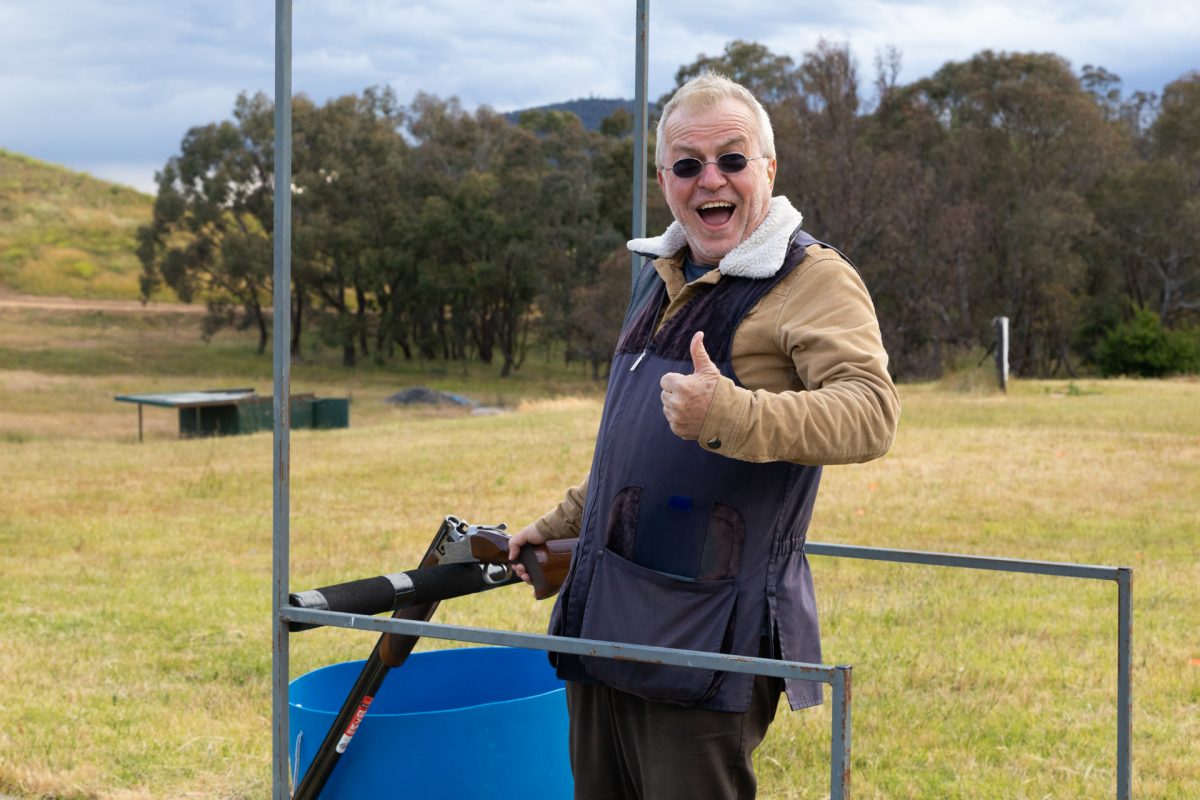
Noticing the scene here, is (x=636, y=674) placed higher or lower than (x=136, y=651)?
higher

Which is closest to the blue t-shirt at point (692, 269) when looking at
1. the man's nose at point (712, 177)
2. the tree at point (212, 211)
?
the man's nose at point (712, 177)

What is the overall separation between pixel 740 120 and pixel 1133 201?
3950 centimetres

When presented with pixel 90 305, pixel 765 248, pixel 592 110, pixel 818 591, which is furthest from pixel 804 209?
pixel 765 248

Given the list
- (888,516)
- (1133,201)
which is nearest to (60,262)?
(1133,201)

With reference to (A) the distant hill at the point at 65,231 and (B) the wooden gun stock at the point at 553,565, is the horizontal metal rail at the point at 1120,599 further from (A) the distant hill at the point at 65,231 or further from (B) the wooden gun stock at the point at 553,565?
(A) the distant hill at the point at 65,231

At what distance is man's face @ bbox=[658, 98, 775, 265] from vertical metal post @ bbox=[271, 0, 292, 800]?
601 millimetres

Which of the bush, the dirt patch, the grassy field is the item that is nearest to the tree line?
the bush

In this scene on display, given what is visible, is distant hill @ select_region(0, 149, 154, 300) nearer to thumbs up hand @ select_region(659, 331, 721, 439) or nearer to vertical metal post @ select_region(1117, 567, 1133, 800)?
vertical metal post @ select_region(1117, 567, 1133, 800)

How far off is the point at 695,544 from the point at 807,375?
1.00 feet

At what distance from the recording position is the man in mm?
1928

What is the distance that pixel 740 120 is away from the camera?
2006mm

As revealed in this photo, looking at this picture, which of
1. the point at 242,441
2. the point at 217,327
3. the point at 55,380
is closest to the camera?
the point at 242,441

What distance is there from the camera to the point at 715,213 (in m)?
2.03

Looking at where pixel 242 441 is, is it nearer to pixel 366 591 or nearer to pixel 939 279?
pixel 366 591
